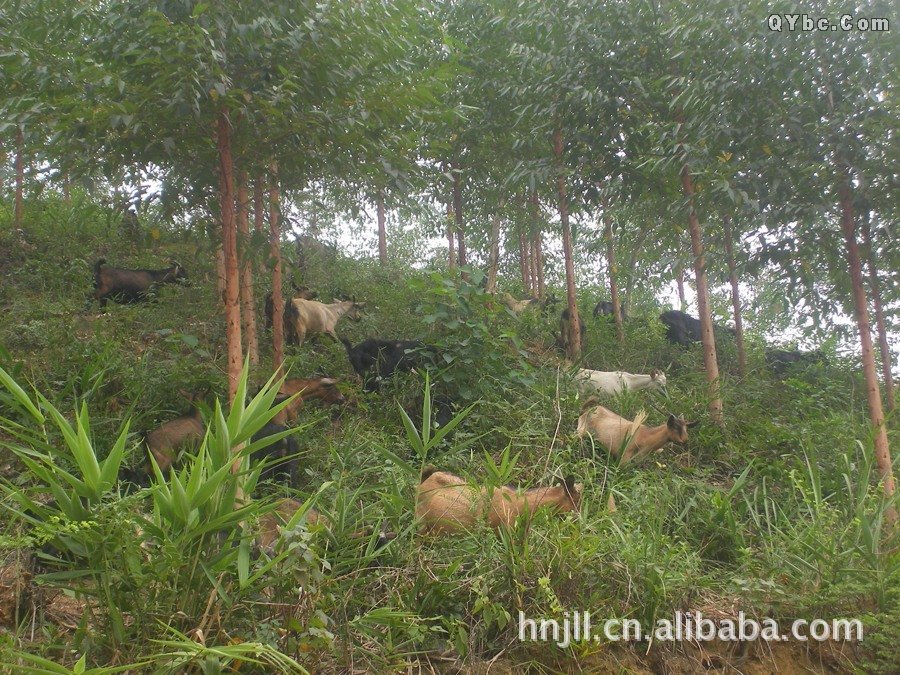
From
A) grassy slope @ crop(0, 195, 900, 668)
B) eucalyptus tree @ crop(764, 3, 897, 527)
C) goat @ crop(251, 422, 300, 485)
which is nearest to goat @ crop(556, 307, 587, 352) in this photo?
grassy slope @ crop(0, 195, 900, 668)

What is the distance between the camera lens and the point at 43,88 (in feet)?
12.4

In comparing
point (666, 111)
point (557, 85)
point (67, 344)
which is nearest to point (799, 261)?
point (666, 111)

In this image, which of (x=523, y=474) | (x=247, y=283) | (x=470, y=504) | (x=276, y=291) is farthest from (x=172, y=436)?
(x=523, y=474)

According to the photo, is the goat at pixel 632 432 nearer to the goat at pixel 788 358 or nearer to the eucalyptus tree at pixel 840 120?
the eucalyptus tree at pixel 840 120

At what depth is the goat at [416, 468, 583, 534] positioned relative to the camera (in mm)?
3125

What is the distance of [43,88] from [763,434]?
584 cm

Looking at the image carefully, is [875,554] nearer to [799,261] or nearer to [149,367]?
[799,261]

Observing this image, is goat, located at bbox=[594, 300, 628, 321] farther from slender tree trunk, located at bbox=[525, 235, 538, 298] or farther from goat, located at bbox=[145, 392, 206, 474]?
goat, located at bbox=[145, 392, 206, 474]

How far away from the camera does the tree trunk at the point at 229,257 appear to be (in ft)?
13.1

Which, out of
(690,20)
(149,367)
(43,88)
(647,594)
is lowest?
(647,594)

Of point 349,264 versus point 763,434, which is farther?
point 349,264

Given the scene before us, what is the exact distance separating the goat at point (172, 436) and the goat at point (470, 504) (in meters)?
1.65

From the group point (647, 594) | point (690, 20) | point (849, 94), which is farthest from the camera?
point (690, 20)

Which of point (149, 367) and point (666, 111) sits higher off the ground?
point (666, 111)
